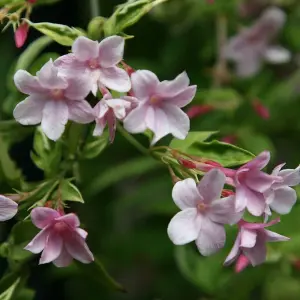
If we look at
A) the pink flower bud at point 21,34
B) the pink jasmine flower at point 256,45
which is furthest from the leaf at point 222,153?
the pink jasmine flower at point 256,45

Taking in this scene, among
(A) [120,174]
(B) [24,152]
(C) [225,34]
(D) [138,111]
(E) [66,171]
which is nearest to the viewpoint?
(D) [138,111]

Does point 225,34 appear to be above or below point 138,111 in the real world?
below

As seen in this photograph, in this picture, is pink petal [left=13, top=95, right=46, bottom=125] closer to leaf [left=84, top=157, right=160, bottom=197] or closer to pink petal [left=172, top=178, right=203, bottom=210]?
pink petal [left=172, top=178, right=203, bottom=210]

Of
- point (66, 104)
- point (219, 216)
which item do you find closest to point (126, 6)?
point (66, 104)

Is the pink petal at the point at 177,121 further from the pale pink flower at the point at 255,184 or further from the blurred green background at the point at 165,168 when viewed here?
the blurred green background at the point at 165,168

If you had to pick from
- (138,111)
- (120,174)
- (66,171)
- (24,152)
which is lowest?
(120,174)

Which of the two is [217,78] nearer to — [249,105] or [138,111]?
[249,105]
